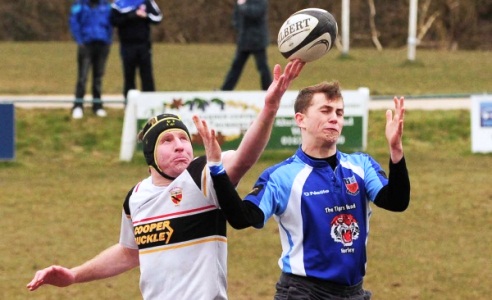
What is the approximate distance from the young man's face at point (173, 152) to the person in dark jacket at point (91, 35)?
11.1m

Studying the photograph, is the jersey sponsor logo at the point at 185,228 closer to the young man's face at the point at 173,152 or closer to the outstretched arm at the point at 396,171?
the young man's face at the point at 173,152

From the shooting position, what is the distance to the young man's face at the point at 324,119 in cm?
549

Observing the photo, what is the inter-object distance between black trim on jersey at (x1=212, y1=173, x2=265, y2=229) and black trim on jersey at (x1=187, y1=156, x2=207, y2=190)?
0.18 metres

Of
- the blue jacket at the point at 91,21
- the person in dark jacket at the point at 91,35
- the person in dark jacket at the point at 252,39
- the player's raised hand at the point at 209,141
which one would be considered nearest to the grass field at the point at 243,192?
the person in dark jacket at the point at 91,35

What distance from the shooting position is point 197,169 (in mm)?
5137

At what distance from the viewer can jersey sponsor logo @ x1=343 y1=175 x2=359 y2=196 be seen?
18.1ft

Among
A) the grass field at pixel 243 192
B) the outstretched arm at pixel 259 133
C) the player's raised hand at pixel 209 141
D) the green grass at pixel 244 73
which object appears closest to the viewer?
the player's raised hand at pixel 209 141

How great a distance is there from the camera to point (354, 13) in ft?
131

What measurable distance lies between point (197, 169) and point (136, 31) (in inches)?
456

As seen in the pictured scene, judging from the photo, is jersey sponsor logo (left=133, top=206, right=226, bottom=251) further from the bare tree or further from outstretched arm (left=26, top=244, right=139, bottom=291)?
the bare tree

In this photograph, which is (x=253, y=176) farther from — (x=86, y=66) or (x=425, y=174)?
(x=86, y=66)

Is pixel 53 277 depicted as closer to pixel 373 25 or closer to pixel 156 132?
pixel 156 132

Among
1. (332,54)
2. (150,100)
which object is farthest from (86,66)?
(332,54)

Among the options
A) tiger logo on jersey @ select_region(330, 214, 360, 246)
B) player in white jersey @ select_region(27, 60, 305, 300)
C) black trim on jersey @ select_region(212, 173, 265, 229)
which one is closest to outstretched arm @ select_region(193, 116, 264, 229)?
black trim on jersey @ select_region(212, 173, 265, 229)
